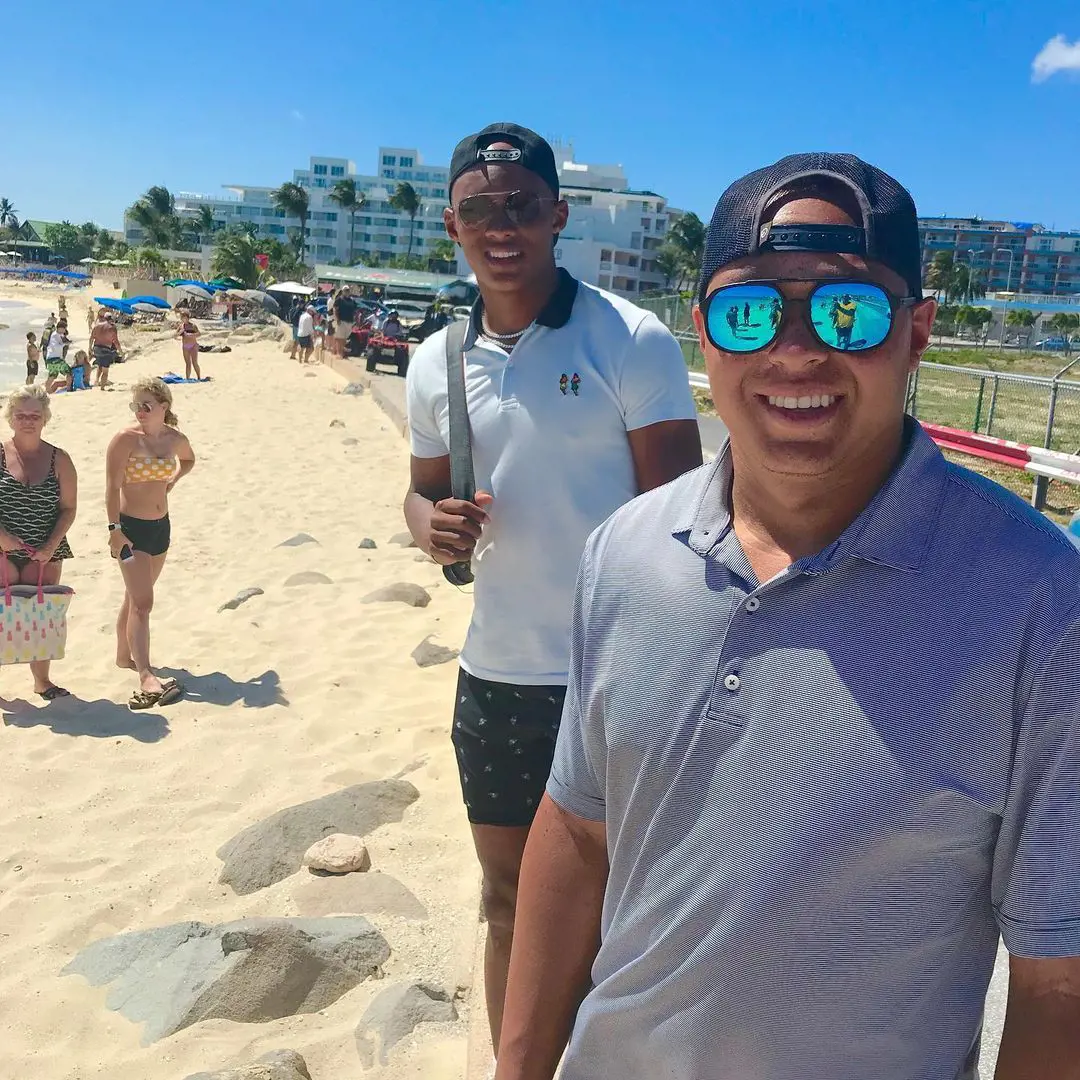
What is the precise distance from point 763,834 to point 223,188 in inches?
6547

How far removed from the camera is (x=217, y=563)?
347 inches

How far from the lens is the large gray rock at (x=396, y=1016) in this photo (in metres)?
3.00

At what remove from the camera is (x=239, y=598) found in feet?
25.4

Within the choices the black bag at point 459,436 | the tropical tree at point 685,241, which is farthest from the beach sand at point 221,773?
the tropical tree at point 685,241

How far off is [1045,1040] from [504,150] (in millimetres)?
Answer: 2129

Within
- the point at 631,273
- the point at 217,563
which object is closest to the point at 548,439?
the point at 217,563

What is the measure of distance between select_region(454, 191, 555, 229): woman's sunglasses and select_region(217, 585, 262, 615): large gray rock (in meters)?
5.61

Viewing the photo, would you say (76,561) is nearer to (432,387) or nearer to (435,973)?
(435,973)

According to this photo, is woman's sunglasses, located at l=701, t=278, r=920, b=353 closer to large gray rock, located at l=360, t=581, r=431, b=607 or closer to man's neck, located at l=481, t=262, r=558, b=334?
man's neck, located at l=481, t=262, r=558, b=334

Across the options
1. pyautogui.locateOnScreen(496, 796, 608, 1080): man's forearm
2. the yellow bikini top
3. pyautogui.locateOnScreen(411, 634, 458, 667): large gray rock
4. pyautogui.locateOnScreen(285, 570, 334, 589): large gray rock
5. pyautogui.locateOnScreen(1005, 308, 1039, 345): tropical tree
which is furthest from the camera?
pyautogui.locateOnScreen(1005, 308, 1039, 345): tropical tree

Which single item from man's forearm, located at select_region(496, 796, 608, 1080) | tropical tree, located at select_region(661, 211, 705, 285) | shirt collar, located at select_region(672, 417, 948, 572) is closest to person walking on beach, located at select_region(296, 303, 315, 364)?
man's forearm, located at select_region(496, 796, 608, 1080)

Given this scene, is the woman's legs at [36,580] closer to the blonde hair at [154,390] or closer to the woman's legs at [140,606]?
the woman's legs at [140,606]

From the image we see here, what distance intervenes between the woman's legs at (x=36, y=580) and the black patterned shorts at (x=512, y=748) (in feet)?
14.7

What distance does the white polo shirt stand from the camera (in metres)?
2.38
